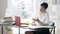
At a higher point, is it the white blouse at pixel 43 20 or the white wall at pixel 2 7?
the white wall at pixel 2 7

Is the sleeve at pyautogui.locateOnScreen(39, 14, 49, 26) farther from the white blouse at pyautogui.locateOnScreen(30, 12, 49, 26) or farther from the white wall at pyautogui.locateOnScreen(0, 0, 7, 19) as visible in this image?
the white wall at pyautogui.locateOnScreen(0, 0, 7, 19)

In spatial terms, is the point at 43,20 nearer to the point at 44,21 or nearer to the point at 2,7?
the point at 44,21

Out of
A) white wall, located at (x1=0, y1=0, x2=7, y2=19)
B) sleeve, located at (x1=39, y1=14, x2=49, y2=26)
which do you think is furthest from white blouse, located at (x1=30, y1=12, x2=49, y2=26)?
white wall, located at (x1=0, y1=0, x2=7, y2=19)

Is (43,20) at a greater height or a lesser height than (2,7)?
lesser

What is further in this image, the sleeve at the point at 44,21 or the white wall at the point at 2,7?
the white wall at the point at 2,7

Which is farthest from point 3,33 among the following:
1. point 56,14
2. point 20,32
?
point 56,14

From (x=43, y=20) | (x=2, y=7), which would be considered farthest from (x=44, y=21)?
(x=2, y=7)

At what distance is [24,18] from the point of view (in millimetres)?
4258

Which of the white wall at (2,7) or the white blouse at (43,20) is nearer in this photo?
the white blouse at (43,20)

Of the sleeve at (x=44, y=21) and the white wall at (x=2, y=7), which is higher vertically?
the white wall at (x=2, y=7)

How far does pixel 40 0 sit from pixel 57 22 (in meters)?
0.76

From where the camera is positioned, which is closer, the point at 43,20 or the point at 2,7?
the point at 43,20

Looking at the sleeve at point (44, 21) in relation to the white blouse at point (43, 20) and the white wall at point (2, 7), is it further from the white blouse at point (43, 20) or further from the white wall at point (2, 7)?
the white wall at point (2, 7)

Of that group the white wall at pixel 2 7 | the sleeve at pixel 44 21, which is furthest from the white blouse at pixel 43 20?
the white wall at pixel 2 7
